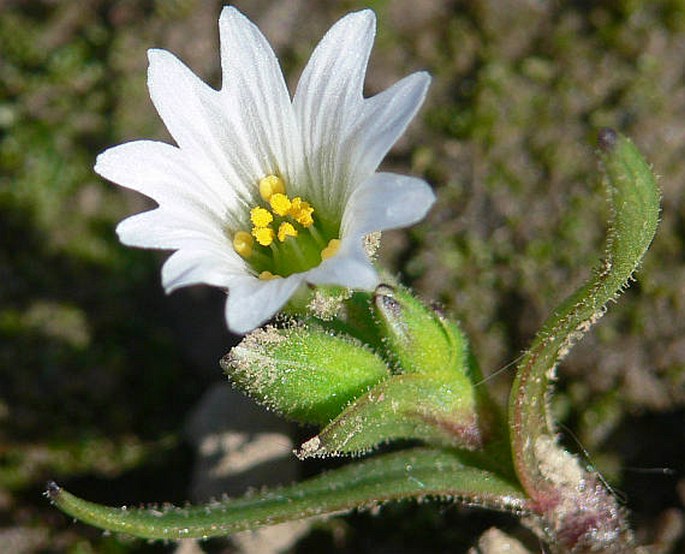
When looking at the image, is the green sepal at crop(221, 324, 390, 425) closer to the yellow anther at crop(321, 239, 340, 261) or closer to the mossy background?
the yellow anther at crop(321, 239, 340, 261)

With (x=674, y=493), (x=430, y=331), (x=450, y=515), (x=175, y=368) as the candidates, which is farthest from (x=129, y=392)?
(x=674, y=493)

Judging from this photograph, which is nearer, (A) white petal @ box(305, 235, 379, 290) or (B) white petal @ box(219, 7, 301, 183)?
(A) white petal @ box(305, 235, 379, 290)

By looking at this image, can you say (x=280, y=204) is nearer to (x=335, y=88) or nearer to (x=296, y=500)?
(x=335, y=88)

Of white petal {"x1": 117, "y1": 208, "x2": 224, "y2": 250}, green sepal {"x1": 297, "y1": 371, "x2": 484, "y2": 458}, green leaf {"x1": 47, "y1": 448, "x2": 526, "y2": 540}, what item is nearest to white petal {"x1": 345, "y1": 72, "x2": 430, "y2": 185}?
white petal {"x1": 117, "y1": 208, "x2": 224, "y2": 250}

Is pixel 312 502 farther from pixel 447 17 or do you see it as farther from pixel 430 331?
pixel 447 17

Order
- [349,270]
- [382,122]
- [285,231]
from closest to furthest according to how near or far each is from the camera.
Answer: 1. [349,270]
2. [382,122]
3. [285,231]

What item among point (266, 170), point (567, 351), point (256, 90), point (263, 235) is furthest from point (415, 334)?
point (256, 90)
